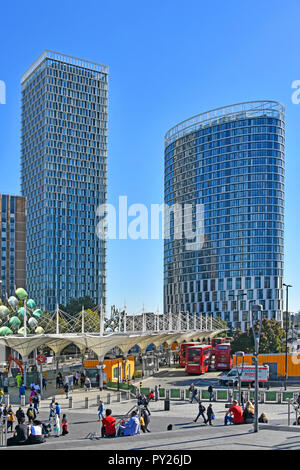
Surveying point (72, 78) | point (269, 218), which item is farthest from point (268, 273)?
point (72, 78)

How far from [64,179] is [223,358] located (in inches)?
3977

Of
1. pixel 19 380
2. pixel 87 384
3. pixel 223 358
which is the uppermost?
pixel 19 380

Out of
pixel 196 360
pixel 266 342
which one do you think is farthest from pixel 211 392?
pixel 266 342

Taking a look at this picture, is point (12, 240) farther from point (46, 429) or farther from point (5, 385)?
point (46, 429)

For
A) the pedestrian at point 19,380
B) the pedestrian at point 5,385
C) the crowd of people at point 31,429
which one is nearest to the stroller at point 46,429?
the crowd of people at point 31,429

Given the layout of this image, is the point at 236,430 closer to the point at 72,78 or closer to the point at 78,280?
the point at 78,280

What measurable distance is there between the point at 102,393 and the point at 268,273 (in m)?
104

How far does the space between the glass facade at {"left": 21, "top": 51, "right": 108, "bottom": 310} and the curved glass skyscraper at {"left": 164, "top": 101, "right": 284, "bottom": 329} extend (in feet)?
86.5

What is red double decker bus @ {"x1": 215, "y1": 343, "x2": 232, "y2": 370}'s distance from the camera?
57.2 meters

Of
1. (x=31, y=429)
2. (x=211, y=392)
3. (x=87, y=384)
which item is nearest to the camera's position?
(x=31, y=429)

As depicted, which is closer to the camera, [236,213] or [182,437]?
[182,437]

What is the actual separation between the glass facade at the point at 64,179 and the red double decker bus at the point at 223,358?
3524 inches

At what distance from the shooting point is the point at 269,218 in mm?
140625

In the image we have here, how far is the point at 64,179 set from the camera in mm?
149250
